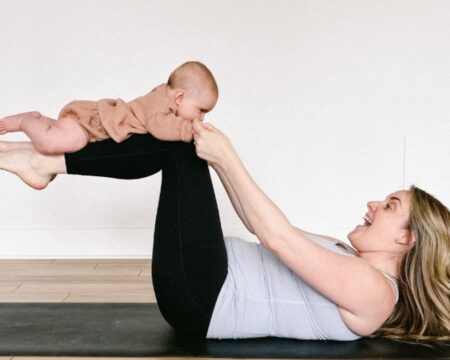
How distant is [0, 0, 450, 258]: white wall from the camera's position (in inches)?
136

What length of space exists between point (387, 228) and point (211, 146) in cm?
58

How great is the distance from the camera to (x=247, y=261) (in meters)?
1.80

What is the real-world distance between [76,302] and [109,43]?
173 cm

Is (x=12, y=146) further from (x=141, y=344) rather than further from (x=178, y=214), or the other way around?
(x=141, y=344)

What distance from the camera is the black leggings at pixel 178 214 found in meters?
1.67

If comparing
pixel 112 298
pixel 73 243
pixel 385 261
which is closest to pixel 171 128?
pixel 385 261

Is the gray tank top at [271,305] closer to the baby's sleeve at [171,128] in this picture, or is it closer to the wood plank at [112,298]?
the baby's sleeve at [171,128]

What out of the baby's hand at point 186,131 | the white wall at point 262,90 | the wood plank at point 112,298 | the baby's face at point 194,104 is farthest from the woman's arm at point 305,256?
the white wall at point 262,90

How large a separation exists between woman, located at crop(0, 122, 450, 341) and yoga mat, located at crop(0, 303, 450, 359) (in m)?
0.05

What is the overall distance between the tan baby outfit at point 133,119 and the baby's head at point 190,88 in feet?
0.10

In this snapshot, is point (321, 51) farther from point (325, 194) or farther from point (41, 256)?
point (41, 256)

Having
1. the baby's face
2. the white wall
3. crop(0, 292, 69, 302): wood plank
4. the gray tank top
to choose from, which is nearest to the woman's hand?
the baby's face

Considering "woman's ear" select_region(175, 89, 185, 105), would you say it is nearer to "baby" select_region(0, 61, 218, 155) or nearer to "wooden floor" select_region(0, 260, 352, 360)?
"baby" select_region(0, 61, 218, 155)

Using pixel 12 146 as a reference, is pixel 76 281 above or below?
below
